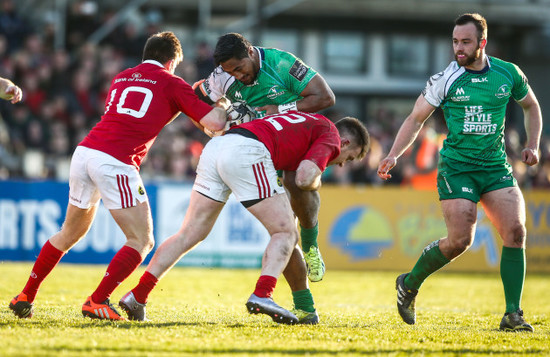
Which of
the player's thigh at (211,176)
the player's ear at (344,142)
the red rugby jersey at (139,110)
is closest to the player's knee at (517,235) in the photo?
the player's ear at (344,142)

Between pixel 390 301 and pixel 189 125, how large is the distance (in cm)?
995

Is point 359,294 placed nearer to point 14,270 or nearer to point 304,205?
point 304,205

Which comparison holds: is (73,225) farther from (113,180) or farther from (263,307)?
(263,307)

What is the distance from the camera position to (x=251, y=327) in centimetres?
604

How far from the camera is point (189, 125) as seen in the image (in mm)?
18594

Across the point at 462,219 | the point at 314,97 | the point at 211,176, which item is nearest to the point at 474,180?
the point at 462,219

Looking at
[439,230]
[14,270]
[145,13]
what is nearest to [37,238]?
[14,270]

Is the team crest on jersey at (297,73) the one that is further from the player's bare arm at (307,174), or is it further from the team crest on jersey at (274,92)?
the player's bare arm at (307,174)

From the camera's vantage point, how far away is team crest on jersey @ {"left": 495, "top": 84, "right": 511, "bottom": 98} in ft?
22.1

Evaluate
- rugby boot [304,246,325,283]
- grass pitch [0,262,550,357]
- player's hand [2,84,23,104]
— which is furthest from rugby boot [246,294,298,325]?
player's hand [2,84,23,104]

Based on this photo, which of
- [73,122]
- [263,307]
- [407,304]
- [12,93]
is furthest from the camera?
[73,122]

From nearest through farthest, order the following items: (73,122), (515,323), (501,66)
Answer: (515,323), (501,66), (73,122)

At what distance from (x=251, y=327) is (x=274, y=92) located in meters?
1.95

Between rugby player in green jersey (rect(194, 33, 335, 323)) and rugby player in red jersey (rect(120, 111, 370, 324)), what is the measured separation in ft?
1.26
